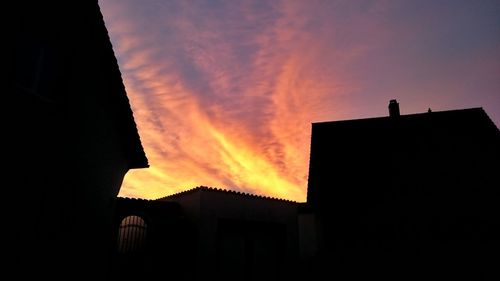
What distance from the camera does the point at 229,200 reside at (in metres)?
16.9

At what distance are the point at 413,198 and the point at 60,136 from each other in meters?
9.02

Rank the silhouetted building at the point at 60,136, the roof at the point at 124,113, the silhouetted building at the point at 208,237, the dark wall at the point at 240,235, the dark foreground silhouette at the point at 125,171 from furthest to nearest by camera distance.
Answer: the dark wall at the point at 240,235, the silhouetted building at the point at 208,237, the roof at the point at 124,113, the dark foreground silhouette at the point at 125,171, the silhouetted building at the point at 60,136

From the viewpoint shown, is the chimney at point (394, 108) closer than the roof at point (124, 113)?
No

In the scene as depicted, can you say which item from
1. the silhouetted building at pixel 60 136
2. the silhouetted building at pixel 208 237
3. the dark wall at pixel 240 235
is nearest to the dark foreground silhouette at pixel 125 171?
the silhouetted building at pixel 60 136

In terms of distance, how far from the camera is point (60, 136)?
7.18 metres

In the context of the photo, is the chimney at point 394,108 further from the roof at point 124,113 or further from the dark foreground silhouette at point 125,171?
the roof at point 124,113

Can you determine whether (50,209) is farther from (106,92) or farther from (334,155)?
(334,155)

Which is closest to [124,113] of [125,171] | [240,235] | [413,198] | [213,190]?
[125,171]

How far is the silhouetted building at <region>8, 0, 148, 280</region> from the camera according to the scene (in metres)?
6.23

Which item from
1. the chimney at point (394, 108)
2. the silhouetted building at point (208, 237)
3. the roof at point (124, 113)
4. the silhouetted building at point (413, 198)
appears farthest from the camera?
the silhouetted building at point (208, 237)

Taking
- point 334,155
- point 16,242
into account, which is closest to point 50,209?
point 16,242

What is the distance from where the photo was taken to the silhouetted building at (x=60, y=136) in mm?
6234

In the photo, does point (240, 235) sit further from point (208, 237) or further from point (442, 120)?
point (442, 120)

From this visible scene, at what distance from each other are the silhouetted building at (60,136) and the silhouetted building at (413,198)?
6763 mm
